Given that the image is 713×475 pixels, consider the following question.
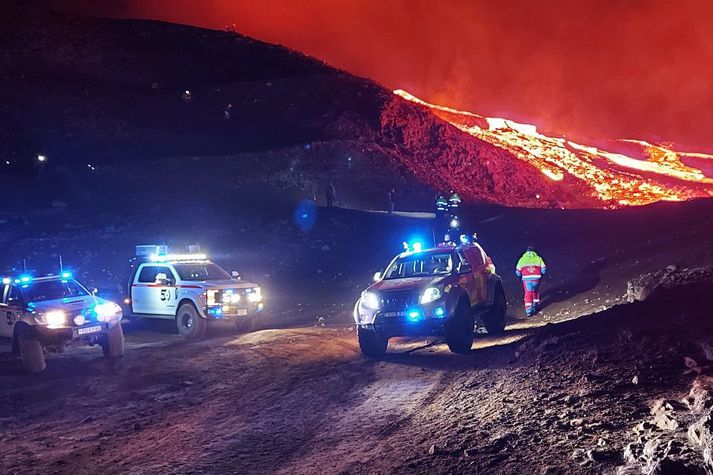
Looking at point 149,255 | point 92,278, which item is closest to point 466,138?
point 92,278

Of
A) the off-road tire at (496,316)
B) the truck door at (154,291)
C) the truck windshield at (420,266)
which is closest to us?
the truck windshield at (420,266)

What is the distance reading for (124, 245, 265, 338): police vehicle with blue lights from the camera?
15945mm

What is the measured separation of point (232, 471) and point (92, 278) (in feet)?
67.3

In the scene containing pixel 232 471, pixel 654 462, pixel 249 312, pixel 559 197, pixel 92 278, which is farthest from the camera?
pixel 559 197

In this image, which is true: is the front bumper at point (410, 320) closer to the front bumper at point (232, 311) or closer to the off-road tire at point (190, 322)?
the front bumper at point (232, 311)

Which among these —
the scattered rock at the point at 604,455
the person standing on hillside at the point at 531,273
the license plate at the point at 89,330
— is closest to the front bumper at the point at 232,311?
the license plate at the point at 89,330

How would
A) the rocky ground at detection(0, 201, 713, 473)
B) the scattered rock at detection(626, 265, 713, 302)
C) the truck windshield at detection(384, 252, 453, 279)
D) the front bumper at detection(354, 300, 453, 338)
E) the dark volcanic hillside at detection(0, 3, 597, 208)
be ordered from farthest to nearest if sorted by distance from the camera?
the dark volcanic hillside at detection(0, 3, 597, 208)
the scattered rock at detection(626, 265, 713, 302)
the truck windshield at detection(384, 252, 453, 279)
the front bumper at detection(354, 300, 453, 338)
the rocky ground at detection(0, 201, 713, 473)

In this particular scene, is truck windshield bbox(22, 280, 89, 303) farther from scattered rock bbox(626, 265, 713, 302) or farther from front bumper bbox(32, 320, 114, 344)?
scattered rock bbox(626, 265, 713, 302)

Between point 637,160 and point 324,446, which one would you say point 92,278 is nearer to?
point 324,446

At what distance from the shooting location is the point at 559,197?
5400cm

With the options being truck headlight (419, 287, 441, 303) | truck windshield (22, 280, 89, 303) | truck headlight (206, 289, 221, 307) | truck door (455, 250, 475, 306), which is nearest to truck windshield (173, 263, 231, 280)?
truck headlight (206, 289, 221, 307)

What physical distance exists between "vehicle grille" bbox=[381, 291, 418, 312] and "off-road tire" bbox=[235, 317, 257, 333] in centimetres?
626

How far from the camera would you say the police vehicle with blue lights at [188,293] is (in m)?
15.9

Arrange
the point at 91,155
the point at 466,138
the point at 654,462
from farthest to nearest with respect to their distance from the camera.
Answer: the point at 466,138 < the point at 91,155 < the point at 654,462
